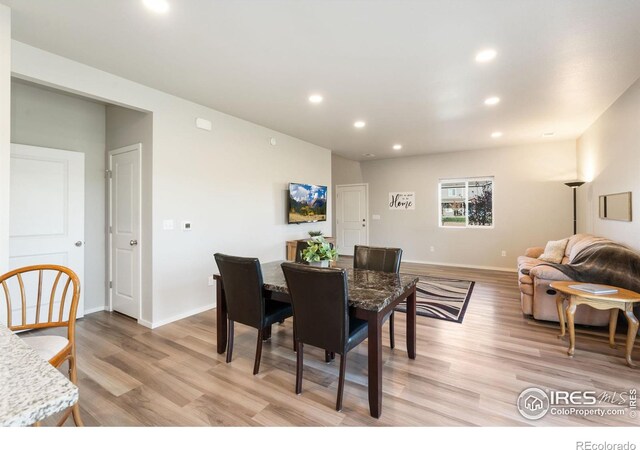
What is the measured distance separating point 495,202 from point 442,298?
325cm

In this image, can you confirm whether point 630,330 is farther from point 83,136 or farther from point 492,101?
point 83,136

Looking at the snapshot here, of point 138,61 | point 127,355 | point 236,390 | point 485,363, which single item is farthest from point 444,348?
point 138,61

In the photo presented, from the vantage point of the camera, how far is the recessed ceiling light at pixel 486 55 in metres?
2.57

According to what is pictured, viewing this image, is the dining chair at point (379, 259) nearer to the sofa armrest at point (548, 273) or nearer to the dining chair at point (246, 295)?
the dining chair at point (246, 295)

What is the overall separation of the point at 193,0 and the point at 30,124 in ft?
9.01

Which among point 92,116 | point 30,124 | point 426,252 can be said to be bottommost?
point 426,252

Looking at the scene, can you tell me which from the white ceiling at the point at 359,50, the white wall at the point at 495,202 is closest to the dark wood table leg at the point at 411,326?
the white ceiling at the point at 359,50

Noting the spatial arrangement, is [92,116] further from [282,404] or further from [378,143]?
[378,143]

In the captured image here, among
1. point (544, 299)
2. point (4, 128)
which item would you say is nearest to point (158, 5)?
point (4, 128)

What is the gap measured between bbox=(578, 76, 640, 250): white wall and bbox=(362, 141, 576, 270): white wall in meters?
0.64

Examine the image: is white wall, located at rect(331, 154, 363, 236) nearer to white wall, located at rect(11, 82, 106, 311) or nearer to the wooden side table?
white wall, located at rect(11, 82, 106, 311)

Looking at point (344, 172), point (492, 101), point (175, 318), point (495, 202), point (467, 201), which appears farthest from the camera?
point (344, 172)

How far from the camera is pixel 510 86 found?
3.27 metres

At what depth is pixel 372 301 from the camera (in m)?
1.95
